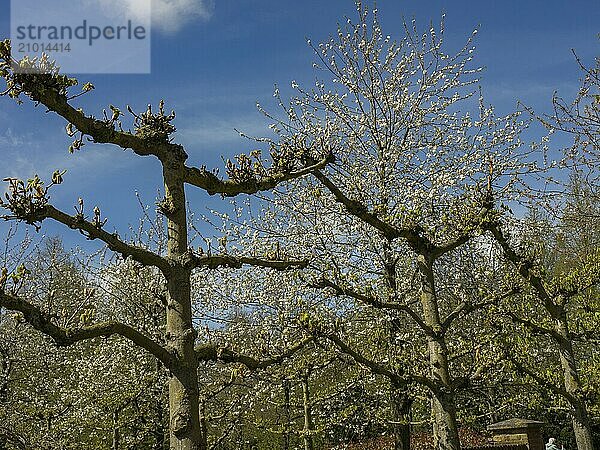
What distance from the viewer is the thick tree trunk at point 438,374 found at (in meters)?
5.87

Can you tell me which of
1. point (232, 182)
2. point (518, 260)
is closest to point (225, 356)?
point (232, 182)

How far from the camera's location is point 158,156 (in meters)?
4.66

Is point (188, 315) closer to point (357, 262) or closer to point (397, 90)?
point (357, 262)

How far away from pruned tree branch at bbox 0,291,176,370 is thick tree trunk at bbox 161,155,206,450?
0.38 ft

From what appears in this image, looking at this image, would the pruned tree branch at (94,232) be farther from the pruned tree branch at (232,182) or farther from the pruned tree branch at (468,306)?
the pruned tree branch at (468,306)

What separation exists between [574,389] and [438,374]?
4105 mm

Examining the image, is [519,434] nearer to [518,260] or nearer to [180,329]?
[518,260]

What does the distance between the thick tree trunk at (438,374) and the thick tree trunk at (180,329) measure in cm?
278

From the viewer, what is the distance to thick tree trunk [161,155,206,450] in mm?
3975

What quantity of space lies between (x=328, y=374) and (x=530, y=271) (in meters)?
6.86

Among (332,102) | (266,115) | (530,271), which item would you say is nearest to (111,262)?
(266,115)

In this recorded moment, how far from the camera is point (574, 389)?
8.91 metres

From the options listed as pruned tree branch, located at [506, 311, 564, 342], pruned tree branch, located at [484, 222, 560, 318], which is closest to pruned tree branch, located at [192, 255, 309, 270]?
pruned tree branch, located at [484, 222, 560, 318]

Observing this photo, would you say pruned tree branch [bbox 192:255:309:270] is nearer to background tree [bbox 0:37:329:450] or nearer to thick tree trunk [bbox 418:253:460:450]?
background tree [bbox 0:37:329:450]
